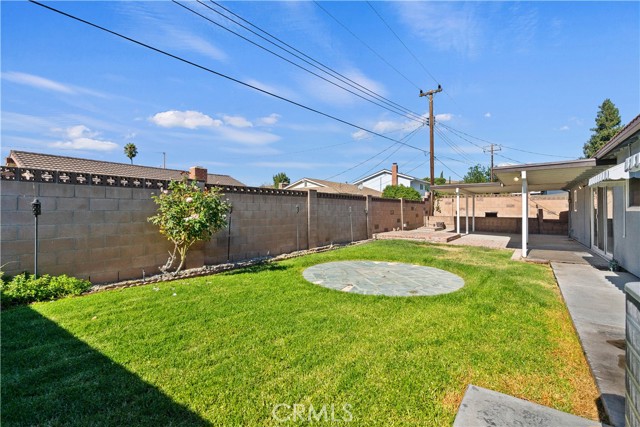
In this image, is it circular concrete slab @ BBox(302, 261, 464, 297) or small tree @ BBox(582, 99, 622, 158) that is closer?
circular concrete slab @ BBox(302, 261, 464, 297)

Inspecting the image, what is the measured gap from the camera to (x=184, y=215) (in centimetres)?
668

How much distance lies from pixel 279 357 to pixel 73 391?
1794 mm

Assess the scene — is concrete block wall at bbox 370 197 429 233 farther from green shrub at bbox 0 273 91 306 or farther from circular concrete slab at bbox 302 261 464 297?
green shrub at bbox 0 273 91 306

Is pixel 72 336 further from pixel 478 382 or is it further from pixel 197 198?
pixel 478 382

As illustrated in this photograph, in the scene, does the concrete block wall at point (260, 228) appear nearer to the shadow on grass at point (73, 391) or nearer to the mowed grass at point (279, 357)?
the mowed grass at point (279, 357)

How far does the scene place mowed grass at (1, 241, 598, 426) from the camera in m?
2.25

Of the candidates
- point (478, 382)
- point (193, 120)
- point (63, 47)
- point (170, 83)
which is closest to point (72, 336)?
point (478, 382)

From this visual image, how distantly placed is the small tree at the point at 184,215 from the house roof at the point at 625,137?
8.31 metres

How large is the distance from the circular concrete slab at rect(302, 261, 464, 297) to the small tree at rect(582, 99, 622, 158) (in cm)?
4499

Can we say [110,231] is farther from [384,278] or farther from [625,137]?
[625,137]

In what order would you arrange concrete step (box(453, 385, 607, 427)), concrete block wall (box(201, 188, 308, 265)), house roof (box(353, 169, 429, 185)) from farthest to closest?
house roof (box(353, 169, 429, 185)) < concrete block wall (box(201, 188, 308, 265)) < concrete step (box(453, 385, 607, 427))

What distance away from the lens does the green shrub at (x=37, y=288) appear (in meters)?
4.60

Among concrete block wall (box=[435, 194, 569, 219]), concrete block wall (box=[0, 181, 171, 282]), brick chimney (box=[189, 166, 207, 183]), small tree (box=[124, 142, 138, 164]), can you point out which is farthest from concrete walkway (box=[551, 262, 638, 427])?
small tree (box=[124, 142, 138, 164])

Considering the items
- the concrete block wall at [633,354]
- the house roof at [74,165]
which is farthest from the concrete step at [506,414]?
the house roof at [74,165]
